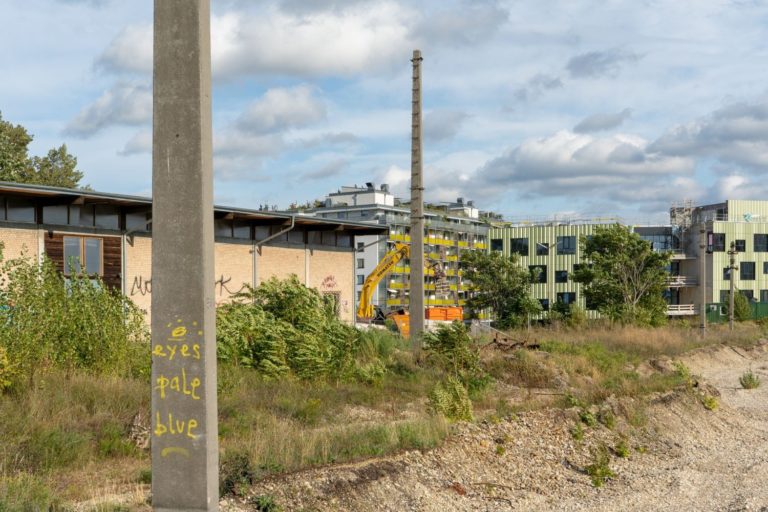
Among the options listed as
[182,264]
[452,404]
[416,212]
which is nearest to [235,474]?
[182,264]

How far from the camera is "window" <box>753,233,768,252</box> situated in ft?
288

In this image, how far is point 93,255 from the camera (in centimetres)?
2644

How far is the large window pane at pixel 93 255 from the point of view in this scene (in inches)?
1030

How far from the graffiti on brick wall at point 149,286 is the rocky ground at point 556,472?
12059mm

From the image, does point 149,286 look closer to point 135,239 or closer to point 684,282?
point 135,239

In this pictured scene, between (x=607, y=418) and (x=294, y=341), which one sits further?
(x=294, y=341)

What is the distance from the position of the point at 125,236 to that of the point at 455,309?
27.5 meters

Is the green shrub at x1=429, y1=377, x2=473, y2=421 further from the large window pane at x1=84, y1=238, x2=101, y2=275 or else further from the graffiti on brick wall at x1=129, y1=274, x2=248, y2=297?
the large window pane at x1=84, y1=238, x2=101, y2=275

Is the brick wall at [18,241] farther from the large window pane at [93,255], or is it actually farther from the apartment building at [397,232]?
the apartment building at [397,232]

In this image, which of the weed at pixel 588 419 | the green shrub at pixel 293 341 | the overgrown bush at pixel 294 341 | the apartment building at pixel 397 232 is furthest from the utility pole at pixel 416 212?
the apartment building at pixel 397 232

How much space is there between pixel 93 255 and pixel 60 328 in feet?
39.0

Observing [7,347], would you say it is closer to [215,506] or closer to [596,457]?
[215,506]

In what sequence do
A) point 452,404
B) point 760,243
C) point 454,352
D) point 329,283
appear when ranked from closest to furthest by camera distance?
1. point 452,404
2. point 454,352
3. point 329,283
4. point 760,243

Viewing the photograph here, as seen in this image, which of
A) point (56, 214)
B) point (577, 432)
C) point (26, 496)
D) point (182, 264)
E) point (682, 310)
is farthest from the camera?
point (682, 310)
